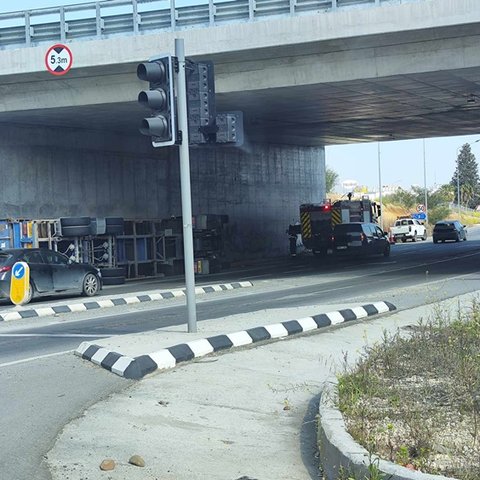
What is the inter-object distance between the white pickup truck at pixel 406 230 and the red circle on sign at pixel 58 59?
47959 millimetres

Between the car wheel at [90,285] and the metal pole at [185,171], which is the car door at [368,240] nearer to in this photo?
the car wheel at [90,285]

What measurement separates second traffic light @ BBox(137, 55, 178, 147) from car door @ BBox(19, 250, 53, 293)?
11162 millimetres

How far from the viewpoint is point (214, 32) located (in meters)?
22.4

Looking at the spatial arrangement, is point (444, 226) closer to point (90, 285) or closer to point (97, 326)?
point (90, 285)

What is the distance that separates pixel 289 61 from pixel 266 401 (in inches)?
642

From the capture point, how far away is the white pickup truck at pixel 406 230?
68375 mm

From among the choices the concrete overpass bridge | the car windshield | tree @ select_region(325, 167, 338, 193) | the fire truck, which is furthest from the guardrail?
tree @ select_region(325, 167, 338, 193)

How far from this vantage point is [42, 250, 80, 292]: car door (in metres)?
21.9

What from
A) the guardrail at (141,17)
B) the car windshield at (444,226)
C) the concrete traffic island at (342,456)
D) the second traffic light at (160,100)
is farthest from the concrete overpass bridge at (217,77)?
the car windshield at (444,226)

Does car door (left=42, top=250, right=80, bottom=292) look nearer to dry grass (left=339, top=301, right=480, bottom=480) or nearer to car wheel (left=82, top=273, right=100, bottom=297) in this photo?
car wheel (left=82, top=273, right=100, bottom=297)

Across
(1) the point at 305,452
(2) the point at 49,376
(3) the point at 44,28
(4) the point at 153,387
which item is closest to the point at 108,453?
(1) the point at 305,452

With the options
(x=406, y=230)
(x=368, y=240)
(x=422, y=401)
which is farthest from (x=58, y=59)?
(x=406, y=230)

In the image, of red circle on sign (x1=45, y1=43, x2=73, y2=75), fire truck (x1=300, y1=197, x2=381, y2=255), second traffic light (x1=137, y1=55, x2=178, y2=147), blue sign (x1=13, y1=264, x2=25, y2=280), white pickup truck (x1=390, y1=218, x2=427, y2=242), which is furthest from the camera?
white pickup truck (x1=390, y1=218, x2=427, y2=242)

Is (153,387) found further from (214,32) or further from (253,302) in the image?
(214,32)
